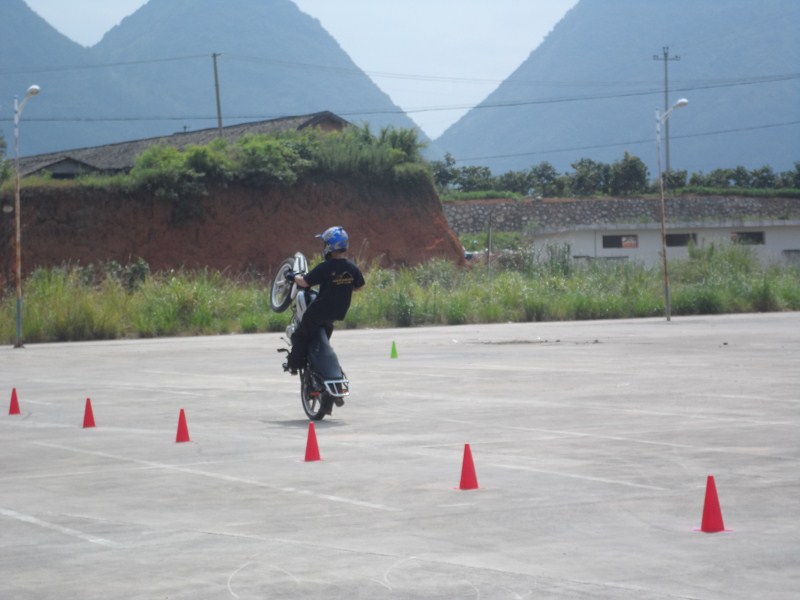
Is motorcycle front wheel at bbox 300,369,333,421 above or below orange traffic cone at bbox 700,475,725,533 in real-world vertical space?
above

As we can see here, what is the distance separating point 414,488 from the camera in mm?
9672

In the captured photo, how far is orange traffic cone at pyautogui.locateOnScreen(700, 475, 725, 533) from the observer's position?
7875mm

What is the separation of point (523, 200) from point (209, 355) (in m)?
59.9

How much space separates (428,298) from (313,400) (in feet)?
94.0

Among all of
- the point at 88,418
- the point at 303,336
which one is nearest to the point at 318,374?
the point at 303,336

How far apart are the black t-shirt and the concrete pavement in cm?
131

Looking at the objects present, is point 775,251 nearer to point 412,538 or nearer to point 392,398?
point 392,398

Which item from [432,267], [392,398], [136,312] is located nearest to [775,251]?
[432,267]

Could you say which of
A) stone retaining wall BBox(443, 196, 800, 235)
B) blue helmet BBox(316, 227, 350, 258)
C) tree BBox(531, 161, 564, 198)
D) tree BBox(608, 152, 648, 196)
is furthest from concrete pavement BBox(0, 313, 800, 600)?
tree BBox(531, 161, 564, 198)

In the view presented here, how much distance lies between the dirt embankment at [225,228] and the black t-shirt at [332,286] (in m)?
41.6

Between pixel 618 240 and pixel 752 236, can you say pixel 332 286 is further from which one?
pixel 752 236

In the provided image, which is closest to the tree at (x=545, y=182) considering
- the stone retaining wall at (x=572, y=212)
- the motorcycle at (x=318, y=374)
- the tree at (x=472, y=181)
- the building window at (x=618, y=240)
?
the tree at (x=472, y=181)

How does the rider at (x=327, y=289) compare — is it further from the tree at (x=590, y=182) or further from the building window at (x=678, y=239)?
the tree at (x=590, y=182)

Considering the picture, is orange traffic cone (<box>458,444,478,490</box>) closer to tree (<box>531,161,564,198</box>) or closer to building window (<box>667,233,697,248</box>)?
building window (<box>667,233,697,248</box>)
